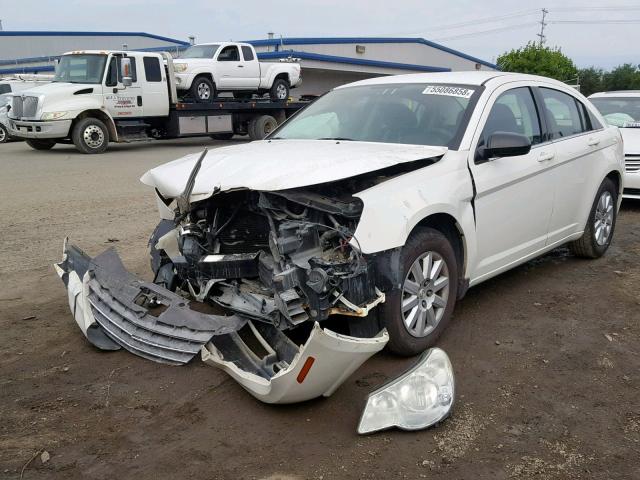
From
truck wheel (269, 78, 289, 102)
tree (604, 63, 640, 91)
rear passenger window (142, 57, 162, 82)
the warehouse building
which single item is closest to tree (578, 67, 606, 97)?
tree (604, 63, 640, 91)

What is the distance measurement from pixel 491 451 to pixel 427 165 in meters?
1.90

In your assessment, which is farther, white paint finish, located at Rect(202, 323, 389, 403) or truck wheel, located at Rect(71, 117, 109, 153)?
truck wheel, located at Rect(71, 117, 109, 153)

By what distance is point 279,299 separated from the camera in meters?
3.54

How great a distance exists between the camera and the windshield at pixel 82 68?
16.6 m

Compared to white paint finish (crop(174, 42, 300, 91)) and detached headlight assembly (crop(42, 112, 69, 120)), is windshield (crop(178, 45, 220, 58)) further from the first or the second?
detached headlight assembly (crop(42, 112, 69, 120))

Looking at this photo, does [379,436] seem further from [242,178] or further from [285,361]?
[242,178]

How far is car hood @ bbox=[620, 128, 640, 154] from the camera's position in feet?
28.7

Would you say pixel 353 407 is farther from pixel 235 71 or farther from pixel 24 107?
pixel 235 71

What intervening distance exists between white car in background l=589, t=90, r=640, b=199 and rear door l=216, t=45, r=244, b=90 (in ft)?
39.6

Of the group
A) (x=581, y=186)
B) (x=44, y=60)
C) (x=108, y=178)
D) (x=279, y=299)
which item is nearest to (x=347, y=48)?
(x=44, y=60)

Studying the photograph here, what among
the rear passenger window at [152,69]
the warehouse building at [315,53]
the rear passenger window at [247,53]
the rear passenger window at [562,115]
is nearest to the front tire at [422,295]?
the rear passenger window at [562,115]

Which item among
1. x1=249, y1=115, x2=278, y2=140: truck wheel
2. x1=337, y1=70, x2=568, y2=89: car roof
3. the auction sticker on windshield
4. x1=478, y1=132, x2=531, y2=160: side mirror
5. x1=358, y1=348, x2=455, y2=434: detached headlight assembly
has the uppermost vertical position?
x1=337, y1=70, x2=568, y2=89: car roof

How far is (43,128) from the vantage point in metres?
15.9

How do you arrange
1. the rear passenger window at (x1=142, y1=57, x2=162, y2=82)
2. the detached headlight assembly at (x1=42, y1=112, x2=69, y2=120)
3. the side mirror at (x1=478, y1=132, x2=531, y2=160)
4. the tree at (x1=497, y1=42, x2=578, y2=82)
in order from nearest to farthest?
the side mirror at (x1=478, y1=132, x2=531, y2=160) → the detached headlight assembly at (x1=42, y1=112, x2=69, y2=120) → the rear passenger window at (x1=142, y1=57, x2=162, y2=82) → the tree at (x1=497, y1=42, x2=578, y2=82)
